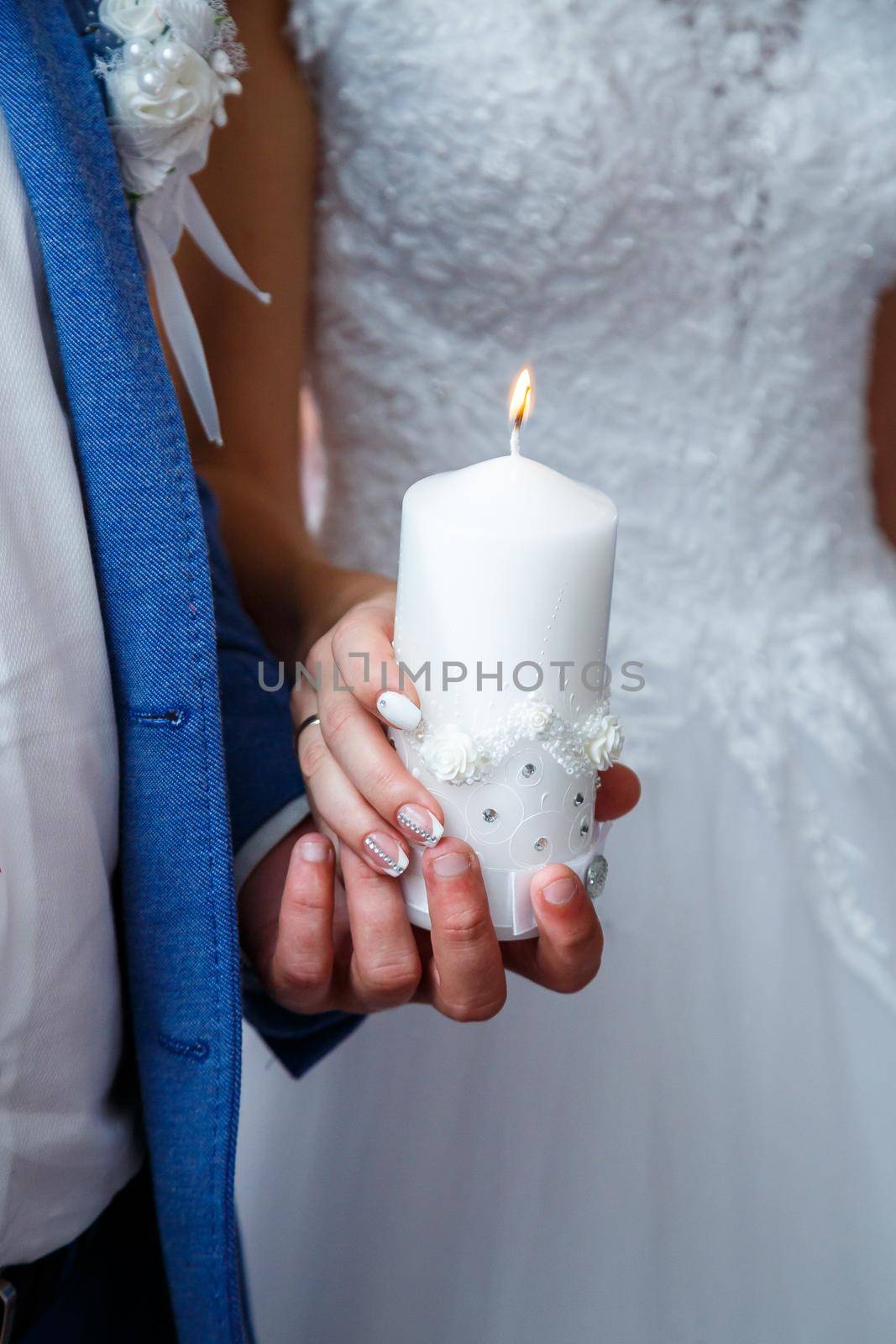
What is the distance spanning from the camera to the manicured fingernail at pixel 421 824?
1.46ft

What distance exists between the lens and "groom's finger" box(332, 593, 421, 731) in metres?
0.45

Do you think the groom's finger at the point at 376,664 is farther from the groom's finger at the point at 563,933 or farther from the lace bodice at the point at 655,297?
the lace bodice at the point at 655,297

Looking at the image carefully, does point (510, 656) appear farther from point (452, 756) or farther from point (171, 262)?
point (171, 262)

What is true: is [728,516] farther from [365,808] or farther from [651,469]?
[365,808]

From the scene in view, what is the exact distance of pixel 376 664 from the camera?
1.58 ft

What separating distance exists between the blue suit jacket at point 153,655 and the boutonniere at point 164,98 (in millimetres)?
21

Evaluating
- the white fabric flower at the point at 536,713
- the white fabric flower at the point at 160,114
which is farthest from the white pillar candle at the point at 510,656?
the white fabric flower at the point at 160,114

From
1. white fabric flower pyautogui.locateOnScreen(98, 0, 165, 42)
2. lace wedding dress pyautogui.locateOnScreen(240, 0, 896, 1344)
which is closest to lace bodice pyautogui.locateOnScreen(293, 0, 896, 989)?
lace wedding dress pyautogui.locateOnScreen(240, 0, 896, 1344)

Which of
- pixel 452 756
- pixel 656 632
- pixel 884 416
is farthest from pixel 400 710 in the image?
pixel 884 416

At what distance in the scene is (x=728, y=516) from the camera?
0.91m

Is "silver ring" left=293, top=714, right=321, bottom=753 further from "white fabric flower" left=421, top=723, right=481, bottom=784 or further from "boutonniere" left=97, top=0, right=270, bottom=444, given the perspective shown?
"boutonniere" left=97, top=0, right=270, bottom=444

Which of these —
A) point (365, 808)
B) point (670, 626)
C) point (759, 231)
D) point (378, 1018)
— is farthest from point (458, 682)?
point (759, 231)

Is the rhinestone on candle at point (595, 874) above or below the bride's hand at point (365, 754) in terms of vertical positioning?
below

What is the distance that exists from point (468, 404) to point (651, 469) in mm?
167
